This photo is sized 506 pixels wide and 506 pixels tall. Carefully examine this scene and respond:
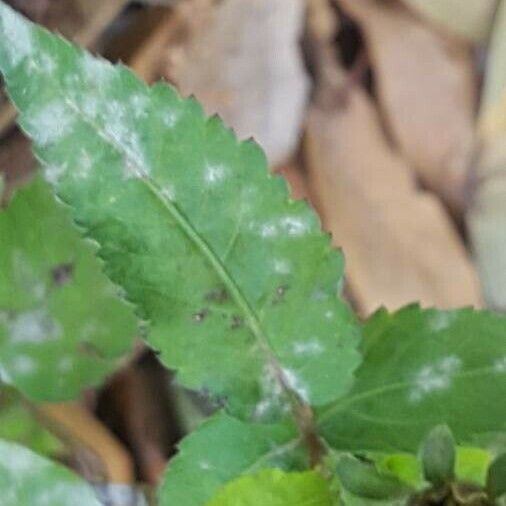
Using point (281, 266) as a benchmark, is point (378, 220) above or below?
above

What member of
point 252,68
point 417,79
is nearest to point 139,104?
point 252,68

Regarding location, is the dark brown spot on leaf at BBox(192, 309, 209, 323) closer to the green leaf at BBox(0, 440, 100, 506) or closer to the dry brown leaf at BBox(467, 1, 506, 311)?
the green leaf at BBox(0, 440, 100, 506)

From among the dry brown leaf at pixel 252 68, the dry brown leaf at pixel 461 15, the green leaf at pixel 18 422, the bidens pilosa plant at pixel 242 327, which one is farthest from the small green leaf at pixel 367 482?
the dry brown leaf at pixel 461 15

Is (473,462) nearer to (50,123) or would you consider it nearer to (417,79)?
(50,123)

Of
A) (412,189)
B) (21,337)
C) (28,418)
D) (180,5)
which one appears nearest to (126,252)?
(21,337)

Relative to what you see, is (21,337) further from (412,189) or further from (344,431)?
(412,189)

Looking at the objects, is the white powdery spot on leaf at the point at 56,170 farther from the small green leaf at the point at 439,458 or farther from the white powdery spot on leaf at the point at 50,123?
the small green leaf at the point at 439,458

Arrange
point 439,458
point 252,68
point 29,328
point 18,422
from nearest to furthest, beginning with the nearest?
1. point 439,458
2. point 29,328
3. point 18,422
4. point 252,68
